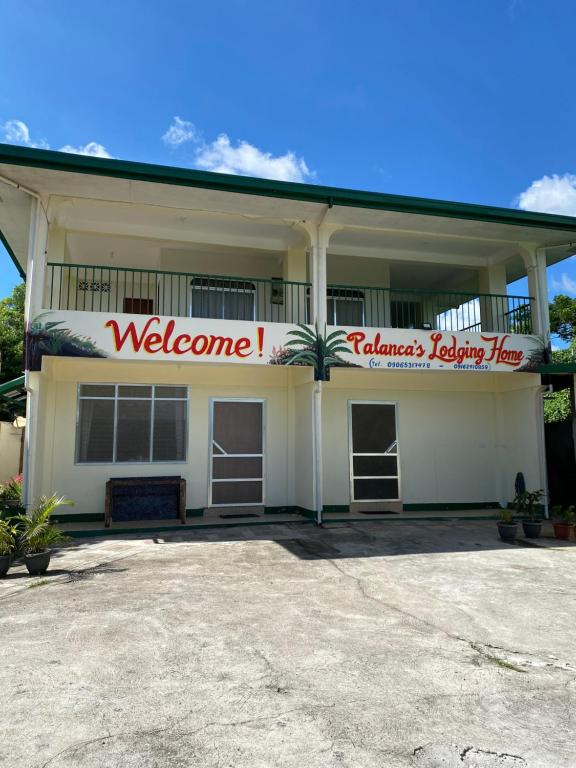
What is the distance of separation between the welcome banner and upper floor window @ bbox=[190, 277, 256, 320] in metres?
2.14

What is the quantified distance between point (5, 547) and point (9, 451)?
413 inches

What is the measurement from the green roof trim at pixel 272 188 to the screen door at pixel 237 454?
15.2 ft

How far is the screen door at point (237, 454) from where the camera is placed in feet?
38.2

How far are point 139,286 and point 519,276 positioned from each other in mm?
9873

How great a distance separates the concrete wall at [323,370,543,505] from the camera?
12.3 meters

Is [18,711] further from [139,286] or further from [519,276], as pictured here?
[519,276]

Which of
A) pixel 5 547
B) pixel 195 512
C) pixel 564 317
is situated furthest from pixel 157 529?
pixel 564 317

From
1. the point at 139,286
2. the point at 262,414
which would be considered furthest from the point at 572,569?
the point at 139,286

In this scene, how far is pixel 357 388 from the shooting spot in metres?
12.6

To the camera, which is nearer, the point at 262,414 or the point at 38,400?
the point at 38,400

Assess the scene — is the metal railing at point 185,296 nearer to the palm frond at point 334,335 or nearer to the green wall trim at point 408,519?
the palm frond at point 334,335

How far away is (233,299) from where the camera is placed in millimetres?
12461

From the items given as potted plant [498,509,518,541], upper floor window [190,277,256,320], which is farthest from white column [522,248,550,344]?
upper floor window [190,277,256,320]

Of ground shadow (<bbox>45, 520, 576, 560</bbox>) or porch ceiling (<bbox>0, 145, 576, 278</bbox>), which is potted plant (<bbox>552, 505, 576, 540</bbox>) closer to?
ground shadow (<bbox>45, 520, 576, 560</bbox>)
